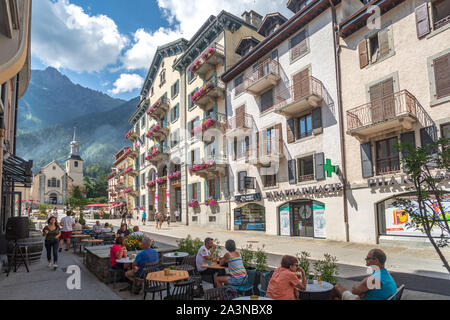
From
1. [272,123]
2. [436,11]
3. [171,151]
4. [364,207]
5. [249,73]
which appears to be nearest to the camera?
[436,11]

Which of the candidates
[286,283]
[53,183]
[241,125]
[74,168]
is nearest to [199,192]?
[241,125]

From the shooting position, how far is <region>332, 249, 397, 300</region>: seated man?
162 inches

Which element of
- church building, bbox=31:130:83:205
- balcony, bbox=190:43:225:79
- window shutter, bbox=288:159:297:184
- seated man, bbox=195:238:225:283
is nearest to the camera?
seated man, bbox=195:238:225:283

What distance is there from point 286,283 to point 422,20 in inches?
573

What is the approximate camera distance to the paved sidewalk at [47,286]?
6.50 meters

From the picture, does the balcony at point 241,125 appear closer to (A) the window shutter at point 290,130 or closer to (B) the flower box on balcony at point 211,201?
(A) the window shutter at point 290,130

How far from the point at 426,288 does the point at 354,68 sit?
Result: 12306mm

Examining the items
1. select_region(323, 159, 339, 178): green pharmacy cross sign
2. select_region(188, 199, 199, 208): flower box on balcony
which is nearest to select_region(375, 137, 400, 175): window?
select_region(323, 159, 339, 178): green pharmacy cross sign

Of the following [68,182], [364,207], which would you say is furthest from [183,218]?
[68,182]

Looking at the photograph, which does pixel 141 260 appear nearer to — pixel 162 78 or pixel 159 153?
pixel 159 153

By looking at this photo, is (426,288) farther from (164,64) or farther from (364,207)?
(164,64)

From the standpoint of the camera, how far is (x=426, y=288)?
7.25 metres

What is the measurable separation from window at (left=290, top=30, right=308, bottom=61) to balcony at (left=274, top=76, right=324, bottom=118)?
1899 mm

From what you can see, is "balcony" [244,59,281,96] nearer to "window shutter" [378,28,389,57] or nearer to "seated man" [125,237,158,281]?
"window shutter" [378,28,389,57]
